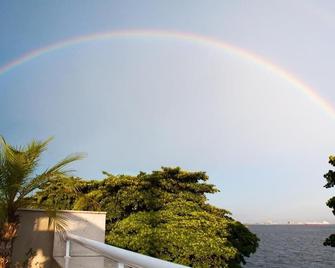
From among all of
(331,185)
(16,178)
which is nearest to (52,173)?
(16,178)

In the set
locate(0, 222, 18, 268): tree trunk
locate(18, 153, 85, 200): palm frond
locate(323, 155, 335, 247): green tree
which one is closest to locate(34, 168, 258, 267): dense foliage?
locate(323, 155, 335, 247): green tree

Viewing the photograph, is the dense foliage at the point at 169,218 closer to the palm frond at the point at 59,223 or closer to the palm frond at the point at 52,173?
the palm frond at the point at 59,223

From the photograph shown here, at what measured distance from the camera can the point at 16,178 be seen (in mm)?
6836

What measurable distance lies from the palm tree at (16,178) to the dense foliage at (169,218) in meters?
7.50

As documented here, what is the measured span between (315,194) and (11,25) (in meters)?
51.7

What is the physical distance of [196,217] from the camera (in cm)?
1669

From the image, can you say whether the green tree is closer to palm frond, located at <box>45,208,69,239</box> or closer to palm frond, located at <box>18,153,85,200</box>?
palm frond, located at <box>45,208,69,239</box>

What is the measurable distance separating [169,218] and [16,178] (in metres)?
10.5

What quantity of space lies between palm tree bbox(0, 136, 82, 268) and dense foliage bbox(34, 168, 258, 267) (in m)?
7.50

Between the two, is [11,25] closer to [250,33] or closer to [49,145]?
[250,33]

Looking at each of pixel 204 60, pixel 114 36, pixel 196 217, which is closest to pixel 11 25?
pixel 114 36

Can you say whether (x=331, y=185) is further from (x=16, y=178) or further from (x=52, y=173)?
(x=16, y=178)

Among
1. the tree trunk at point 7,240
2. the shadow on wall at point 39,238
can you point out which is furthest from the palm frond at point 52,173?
the tree trunk at point 7,240

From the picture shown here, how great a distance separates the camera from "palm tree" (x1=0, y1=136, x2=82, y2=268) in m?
6.49
